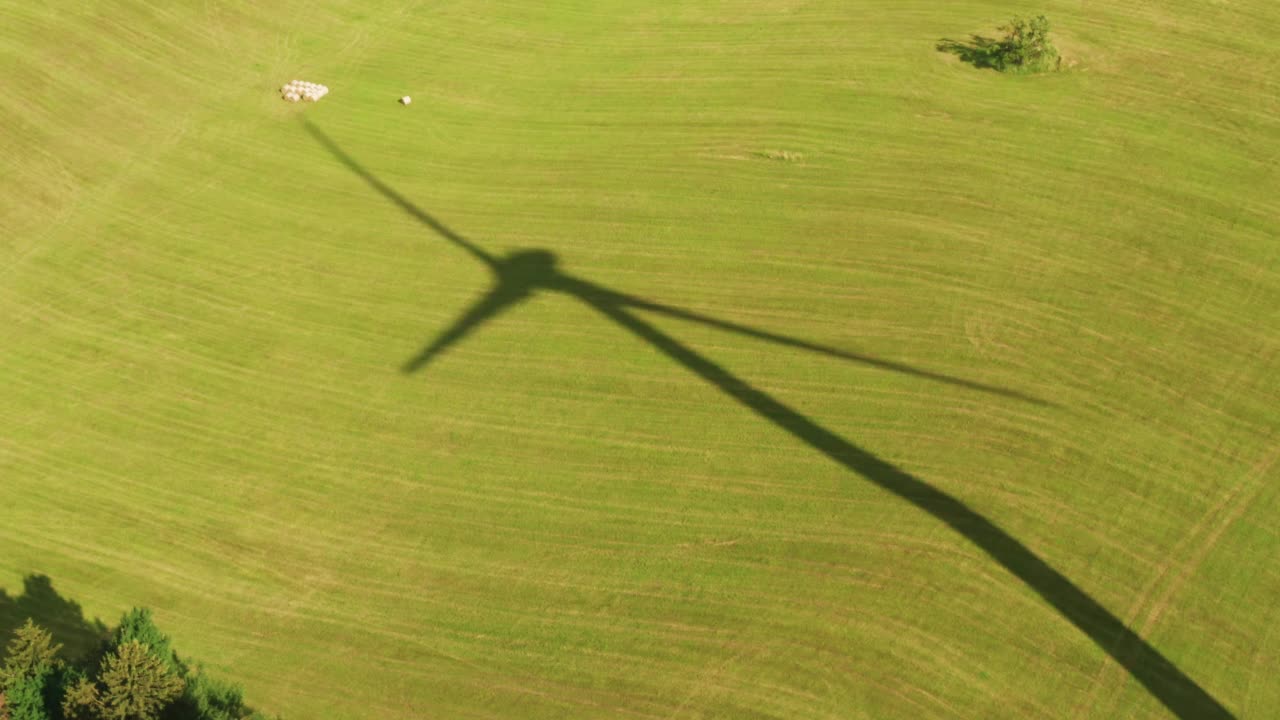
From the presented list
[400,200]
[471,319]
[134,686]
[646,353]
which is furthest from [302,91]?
[134,686]

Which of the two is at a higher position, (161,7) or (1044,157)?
(161,7)

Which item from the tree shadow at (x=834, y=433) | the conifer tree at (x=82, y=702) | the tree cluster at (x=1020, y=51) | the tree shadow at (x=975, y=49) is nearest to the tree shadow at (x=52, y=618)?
the conifer tree at (x=82, y=702)

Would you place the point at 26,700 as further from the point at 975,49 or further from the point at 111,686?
the point at 975,49

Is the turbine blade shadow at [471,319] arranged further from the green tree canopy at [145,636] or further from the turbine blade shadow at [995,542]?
the green tree canopy at [145,636]

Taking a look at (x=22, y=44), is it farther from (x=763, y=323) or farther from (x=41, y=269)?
(x=763, y=323)

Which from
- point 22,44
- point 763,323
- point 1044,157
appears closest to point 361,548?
point 763,323

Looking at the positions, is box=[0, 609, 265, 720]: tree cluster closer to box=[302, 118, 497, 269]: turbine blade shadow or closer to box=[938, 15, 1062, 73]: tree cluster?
box=[302, 118, 497, 269]: turbine blade shadow

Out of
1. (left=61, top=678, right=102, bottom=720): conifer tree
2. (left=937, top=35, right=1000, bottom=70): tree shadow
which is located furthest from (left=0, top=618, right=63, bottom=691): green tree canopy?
(left=937, top=35, right=1000, bottom=70): tree shadow
